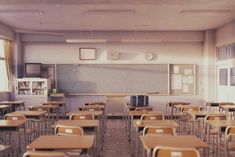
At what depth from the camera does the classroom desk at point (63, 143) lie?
11.0 ft

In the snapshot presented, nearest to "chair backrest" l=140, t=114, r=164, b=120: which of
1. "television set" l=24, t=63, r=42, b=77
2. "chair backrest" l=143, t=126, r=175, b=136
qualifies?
"chair backrest" l=143, t=126, r=175, b=136

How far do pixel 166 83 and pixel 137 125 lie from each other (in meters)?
7.86

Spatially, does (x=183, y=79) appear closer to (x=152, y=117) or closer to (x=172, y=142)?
(x=152, y=117)

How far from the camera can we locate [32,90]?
1223cm

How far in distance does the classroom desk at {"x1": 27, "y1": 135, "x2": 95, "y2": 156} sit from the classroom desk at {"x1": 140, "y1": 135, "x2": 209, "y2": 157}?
55cm

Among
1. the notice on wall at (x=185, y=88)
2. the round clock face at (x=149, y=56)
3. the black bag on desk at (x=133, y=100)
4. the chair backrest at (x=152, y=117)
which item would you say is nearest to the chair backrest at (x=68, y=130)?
the chair backrest at (x=152, y=117)

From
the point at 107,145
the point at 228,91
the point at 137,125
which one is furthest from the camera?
the point at 228,91

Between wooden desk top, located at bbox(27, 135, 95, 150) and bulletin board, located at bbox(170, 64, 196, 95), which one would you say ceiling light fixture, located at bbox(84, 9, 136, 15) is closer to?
bulletin board, located at bbox(170, 64, 196, 95)

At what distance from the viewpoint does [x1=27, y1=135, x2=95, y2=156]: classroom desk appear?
3.35 metres

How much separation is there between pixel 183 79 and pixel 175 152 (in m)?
9.91

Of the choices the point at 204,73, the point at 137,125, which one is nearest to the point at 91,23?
the point at 204,73

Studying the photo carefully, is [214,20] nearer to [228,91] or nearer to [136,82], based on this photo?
[228,91]

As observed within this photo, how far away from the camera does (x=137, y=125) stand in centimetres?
495

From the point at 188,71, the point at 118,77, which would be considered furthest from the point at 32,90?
the point at 188,71
